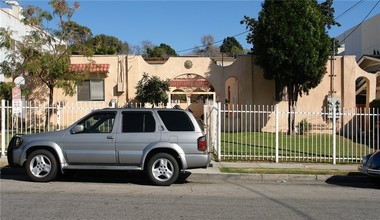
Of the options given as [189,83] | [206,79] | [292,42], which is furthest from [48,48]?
[189,83]

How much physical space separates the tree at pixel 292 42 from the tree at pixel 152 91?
5212 mm

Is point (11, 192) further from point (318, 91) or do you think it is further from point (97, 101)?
point (318, 91)

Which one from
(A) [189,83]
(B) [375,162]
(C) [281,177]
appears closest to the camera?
(B) [375,162]

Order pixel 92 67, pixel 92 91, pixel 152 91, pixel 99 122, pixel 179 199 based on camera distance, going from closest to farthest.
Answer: pixel 179 199 < pixel 99 122 < pixel 152 91 < pixel 92 67 < pixel 92 91

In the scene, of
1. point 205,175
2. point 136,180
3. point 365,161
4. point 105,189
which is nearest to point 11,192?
point 105,189

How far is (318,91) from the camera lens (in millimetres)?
25422

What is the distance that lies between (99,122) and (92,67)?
1409 cm

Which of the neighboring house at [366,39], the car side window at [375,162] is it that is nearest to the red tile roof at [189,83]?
the neighboring house at [366,39]

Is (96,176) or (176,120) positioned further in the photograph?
(96,176)

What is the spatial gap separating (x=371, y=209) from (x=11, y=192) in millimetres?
6780

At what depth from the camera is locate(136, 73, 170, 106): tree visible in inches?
936

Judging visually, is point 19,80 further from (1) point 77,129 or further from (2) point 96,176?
(1) point 77,129

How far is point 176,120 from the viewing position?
34.3 ft

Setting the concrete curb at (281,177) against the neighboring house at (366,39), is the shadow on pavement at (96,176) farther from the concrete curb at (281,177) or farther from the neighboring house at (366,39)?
the neighboring house at (366,39)
